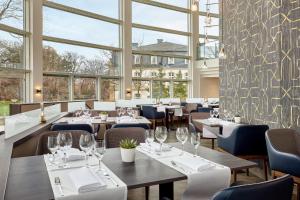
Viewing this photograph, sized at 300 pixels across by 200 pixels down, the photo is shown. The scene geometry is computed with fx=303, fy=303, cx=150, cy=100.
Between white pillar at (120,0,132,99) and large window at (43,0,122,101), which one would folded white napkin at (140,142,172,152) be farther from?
white pillar at (120,0,132,99)

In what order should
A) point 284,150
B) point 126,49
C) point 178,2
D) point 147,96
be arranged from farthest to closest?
1. point 178,2
2. point 147,96
3. point 126,49
4. point 284,150

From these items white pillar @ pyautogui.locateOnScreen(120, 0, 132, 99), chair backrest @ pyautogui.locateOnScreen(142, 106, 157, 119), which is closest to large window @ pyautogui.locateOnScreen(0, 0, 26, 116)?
chair backrest @ pyautogui.locateOnScreen(142, 106, 157, 119)

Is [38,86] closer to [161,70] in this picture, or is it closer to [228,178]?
[161,70]

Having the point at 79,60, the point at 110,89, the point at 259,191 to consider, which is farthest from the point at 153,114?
the point at 259,191

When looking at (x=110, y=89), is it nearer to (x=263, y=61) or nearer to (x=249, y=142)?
(x=263, y=61)

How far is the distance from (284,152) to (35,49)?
29.8 ft

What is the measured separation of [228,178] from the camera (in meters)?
2.11

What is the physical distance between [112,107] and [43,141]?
259 inches

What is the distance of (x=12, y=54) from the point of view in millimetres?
9812

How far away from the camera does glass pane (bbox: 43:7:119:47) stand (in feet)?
36.8

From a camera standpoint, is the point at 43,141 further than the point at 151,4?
No

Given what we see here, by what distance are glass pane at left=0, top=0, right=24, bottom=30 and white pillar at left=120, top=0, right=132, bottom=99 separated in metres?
4.60

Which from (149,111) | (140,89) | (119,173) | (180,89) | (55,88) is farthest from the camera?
(180,89)

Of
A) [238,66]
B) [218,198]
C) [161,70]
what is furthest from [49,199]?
[161,70]
